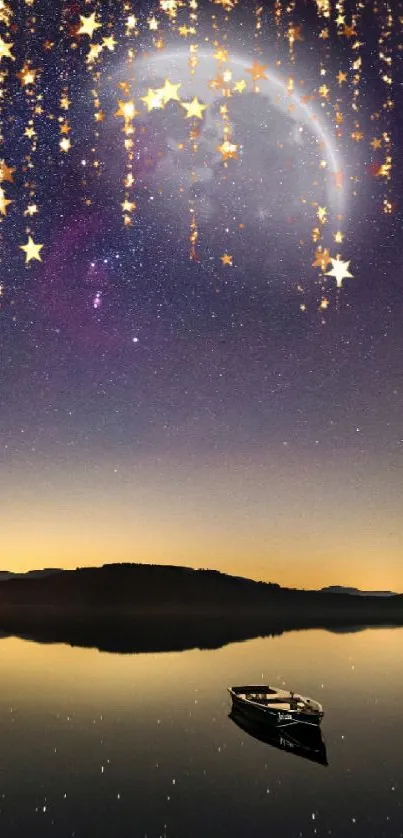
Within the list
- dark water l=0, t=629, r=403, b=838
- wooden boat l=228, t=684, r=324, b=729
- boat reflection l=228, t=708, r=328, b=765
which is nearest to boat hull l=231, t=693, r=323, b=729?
wooden boat l=228, t=684, r=324, b=729

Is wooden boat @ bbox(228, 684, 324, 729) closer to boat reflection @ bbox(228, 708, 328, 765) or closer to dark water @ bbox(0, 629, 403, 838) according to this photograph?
boat reflection @ bbox(228, 708, 328, 765)

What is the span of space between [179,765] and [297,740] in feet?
17.9

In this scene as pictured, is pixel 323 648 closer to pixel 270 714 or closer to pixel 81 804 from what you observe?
pixel 270 714

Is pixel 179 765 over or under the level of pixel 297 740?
under

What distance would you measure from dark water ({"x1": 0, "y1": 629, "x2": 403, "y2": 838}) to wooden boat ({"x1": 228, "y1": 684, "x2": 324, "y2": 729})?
1.55 metres

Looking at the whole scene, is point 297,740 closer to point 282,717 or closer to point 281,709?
point 282,717

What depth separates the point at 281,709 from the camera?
→ 36.1 meters

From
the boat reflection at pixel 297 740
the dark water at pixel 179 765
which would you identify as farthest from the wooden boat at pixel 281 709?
the dark water at pixel 179 765

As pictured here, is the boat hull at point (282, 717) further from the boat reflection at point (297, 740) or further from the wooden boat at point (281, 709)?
the boat reflection at point (297, 740)

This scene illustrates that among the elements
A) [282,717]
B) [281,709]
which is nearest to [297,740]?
[282,717]

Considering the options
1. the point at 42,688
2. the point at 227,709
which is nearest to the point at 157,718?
the point at 227,709

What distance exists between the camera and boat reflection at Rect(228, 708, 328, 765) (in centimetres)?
3506

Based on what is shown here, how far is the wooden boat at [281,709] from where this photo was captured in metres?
A: 35.0

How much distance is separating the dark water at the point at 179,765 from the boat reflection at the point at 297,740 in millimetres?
427
